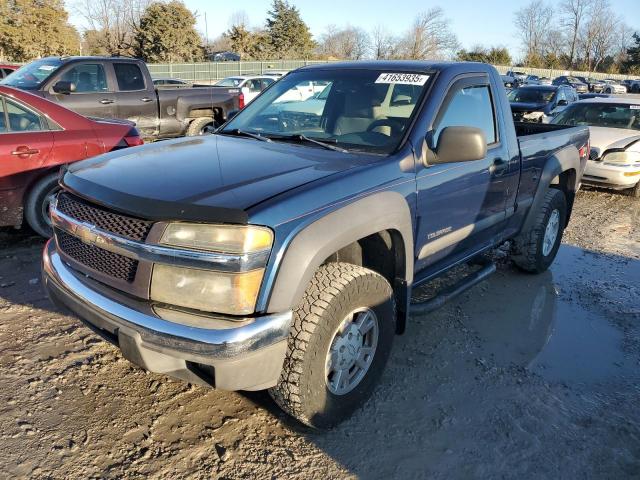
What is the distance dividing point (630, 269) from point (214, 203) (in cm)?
494

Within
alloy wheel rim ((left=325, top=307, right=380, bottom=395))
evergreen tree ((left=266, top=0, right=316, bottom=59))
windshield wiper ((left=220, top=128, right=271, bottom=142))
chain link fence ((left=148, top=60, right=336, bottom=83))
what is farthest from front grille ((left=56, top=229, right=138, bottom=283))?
evergreen tree ((left=266, top=0, right=316, bottom=59))

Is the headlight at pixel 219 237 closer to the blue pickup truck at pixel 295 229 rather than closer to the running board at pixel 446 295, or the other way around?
the blue pickup truck at pixel 295 229

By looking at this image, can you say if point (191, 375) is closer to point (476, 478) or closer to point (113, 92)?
point (476, 478)

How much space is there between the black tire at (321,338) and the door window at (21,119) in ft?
13.1

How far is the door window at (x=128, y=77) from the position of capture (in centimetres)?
920

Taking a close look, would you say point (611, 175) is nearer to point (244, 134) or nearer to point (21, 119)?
point (244, 134)

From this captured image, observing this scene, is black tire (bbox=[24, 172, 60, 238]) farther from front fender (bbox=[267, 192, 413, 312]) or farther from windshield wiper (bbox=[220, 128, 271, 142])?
front fender (bbox=[267, 192, 413, 312])

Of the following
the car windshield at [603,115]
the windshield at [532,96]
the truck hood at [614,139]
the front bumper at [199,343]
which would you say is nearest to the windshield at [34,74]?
the front bumper at [199,343]

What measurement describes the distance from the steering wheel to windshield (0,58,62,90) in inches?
275

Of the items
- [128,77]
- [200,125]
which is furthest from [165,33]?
[128,77]

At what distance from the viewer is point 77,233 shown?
Answer: 8.79 feet

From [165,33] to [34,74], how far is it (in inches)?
1501

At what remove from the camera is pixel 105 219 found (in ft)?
8.27

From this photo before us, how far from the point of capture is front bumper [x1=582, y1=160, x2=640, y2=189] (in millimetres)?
8367
